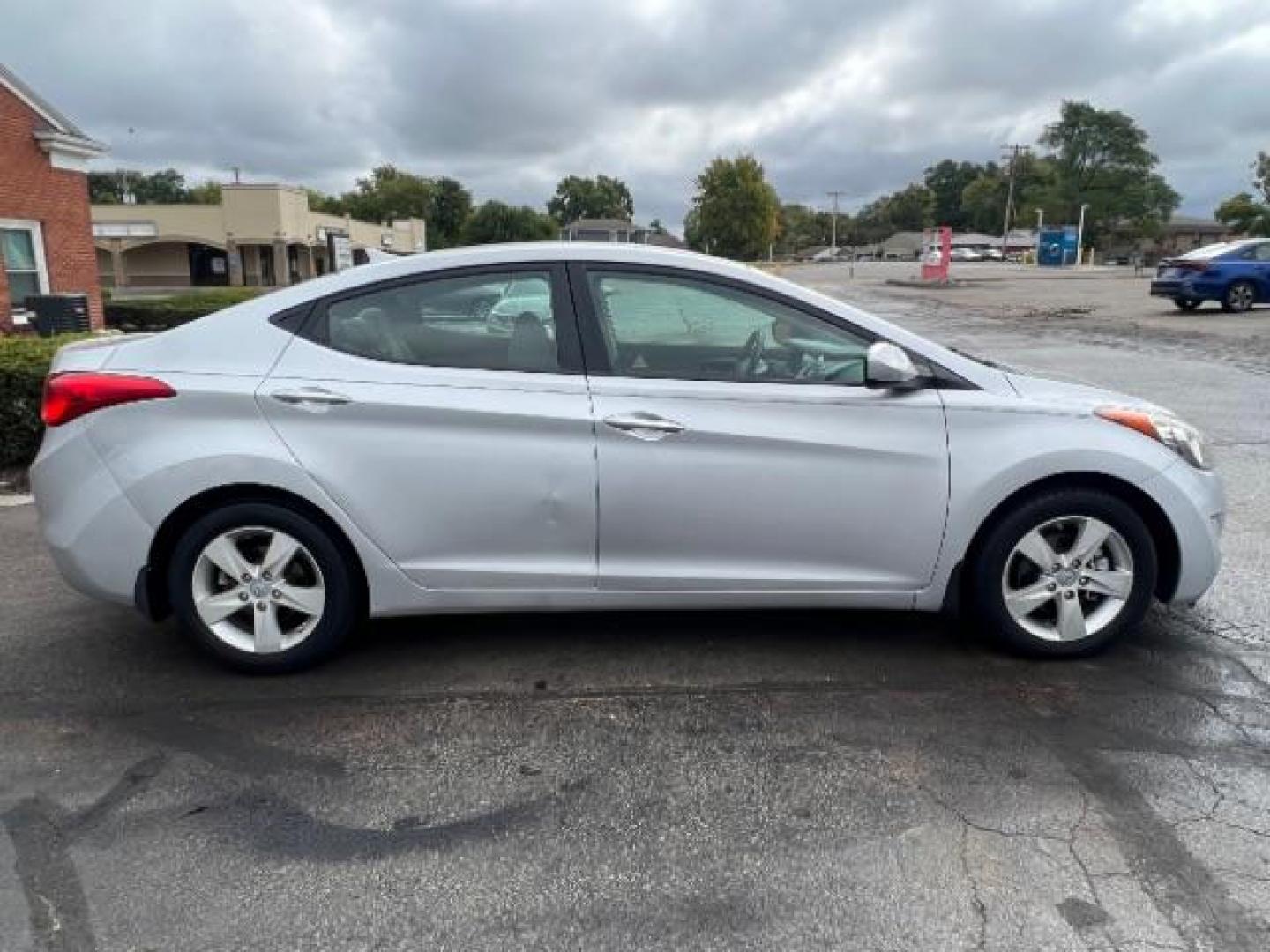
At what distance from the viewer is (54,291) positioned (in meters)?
16.9

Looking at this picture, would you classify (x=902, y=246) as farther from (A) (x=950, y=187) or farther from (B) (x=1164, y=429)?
(B) (x=1164, y=429)

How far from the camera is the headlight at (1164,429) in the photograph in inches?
143

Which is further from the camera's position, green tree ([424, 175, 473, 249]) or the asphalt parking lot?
green tree ([424, 175, 473, 249])

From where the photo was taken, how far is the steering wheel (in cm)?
358

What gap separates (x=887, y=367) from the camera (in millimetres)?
3430

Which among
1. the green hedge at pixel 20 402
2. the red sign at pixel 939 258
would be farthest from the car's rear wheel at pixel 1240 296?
the green hedge at pixel 20 402

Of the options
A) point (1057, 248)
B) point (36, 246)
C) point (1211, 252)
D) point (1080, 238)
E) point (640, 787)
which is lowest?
point (640, 787)

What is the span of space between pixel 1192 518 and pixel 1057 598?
0.60 m

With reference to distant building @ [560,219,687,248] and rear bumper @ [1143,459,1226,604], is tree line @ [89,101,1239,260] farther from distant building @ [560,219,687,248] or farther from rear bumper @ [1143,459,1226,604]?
rear bumper @ [1143,459,1226,604]

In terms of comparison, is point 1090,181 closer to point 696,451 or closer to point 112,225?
point 112,225

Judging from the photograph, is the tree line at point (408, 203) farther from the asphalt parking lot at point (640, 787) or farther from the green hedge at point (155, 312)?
the asphalt parking lot at point (640, 787)

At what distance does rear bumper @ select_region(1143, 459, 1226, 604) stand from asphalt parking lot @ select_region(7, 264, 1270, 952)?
35cm

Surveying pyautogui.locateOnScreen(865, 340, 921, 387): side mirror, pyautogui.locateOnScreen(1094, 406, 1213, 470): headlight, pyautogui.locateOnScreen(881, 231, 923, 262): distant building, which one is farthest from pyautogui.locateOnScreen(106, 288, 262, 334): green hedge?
pyautogui.locateOnScreen(881, 231, 923, 262): distant building

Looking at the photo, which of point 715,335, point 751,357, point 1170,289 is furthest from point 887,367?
point 1170,289
